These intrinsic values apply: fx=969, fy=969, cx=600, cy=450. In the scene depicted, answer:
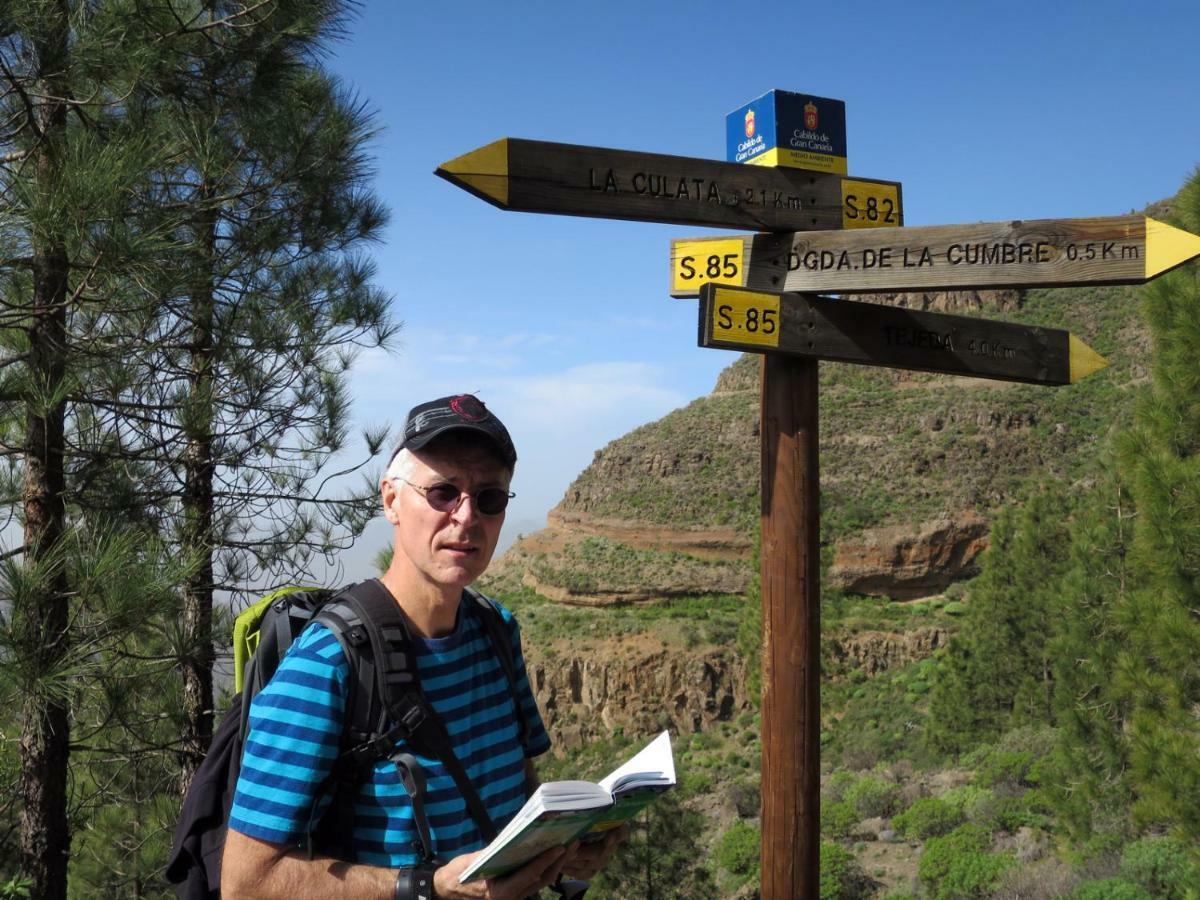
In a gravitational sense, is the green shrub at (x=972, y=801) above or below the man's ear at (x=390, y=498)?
below

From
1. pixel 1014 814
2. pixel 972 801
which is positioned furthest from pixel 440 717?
pixel 972 801

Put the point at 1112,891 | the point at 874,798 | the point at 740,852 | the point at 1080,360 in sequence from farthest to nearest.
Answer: the point at 874,798 → the point at 740,852 → the point at 1112,891 → the point at 1080,360

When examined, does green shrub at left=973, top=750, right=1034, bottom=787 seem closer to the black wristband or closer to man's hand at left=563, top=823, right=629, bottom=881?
man's hand at left=563, top=823, right=629, bottom=881

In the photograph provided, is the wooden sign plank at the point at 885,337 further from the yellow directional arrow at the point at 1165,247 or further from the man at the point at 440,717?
the man at the point at 440,717

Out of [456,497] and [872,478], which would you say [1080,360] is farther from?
[872,478]

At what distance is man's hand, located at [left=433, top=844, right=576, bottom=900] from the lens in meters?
1.47

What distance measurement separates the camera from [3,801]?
5.46 m

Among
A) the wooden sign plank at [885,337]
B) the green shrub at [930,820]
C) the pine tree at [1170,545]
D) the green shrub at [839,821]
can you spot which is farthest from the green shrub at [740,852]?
the wooden sign plank at [885,337]

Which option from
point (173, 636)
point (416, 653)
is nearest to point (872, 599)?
Answer: point (173, 636)

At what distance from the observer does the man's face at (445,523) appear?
1.68 meters

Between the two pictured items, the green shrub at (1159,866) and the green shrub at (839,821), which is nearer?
the green shrub at (1159,866)

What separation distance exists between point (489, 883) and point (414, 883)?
11 cm

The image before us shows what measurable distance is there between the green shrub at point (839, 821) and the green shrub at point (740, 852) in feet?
5.17

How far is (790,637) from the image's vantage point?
2.93 m
